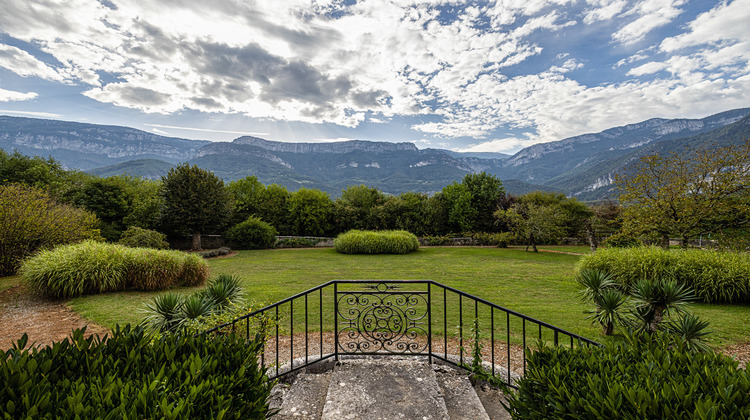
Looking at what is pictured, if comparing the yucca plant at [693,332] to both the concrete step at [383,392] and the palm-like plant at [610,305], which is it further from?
the concrete step at [383,392]

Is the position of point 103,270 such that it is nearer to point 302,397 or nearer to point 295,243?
point 302,397

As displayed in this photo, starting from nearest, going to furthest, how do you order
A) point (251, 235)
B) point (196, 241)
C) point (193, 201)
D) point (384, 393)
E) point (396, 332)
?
point (384, 393) → point (396, 332) → point (193, 201) → point (196, 241) → point (251, 235)

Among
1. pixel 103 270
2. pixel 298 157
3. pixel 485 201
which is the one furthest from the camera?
pixel 298 157

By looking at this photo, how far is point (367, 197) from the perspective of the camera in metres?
22.7

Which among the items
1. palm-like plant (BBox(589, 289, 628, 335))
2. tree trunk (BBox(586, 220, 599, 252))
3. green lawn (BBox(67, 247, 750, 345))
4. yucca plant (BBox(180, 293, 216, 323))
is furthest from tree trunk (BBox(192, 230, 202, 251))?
tree trunk (BBox(586, 220, 599, 252))

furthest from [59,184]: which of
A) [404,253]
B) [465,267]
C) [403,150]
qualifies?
[403,150]

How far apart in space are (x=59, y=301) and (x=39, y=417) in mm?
8032

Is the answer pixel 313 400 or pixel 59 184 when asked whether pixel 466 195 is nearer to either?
pixel 313 400

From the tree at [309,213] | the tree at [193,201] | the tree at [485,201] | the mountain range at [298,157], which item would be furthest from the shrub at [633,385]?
the mountain range at [298,157]

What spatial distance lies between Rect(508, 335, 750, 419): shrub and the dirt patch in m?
6.13

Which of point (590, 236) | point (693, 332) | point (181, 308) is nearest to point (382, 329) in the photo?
point (181, 308)

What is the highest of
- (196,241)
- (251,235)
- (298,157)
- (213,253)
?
(298,157)

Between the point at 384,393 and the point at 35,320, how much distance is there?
695 cm

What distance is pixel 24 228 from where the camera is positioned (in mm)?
8469
